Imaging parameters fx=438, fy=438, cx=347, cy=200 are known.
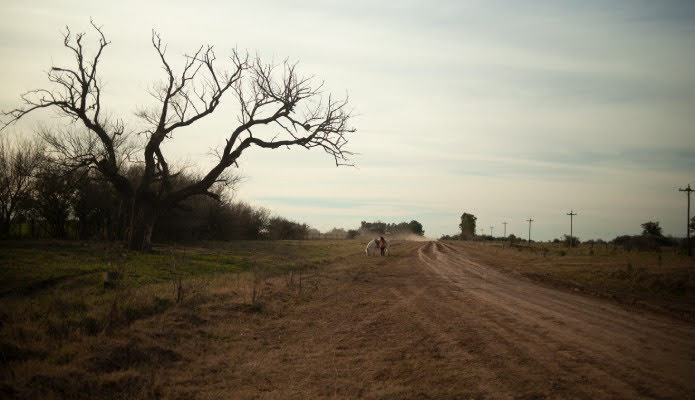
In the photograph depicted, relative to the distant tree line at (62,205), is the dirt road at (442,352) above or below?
below

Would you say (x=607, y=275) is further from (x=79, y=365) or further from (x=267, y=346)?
(x=79, y=365)

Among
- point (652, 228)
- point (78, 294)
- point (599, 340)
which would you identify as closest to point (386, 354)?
point (599, 340)

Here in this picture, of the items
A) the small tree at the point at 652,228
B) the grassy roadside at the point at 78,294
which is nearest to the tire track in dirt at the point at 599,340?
the grassy roadside at the point at 78,294

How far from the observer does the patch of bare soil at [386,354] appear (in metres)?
6.04

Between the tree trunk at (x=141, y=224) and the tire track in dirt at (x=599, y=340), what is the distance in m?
19.8

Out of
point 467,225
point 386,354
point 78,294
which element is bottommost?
point 386,354

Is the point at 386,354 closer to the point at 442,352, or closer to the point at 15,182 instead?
the point at 442,352

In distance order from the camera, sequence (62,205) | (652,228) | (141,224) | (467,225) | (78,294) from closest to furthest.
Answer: (78,294) → (141,224) → (62,205) → (652,228) → (467,225)

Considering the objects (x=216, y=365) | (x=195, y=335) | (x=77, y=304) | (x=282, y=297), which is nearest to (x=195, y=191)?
(x=282, y=297)

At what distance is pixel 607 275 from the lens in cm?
2123

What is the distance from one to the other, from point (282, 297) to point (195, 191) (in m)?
15.3

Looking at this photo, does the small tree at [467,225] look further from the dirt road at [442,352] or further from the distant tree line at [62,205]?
the dirt road at [442,352]

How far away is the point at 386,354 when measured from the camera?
7.86m

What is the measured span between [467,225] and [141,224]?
134 m
